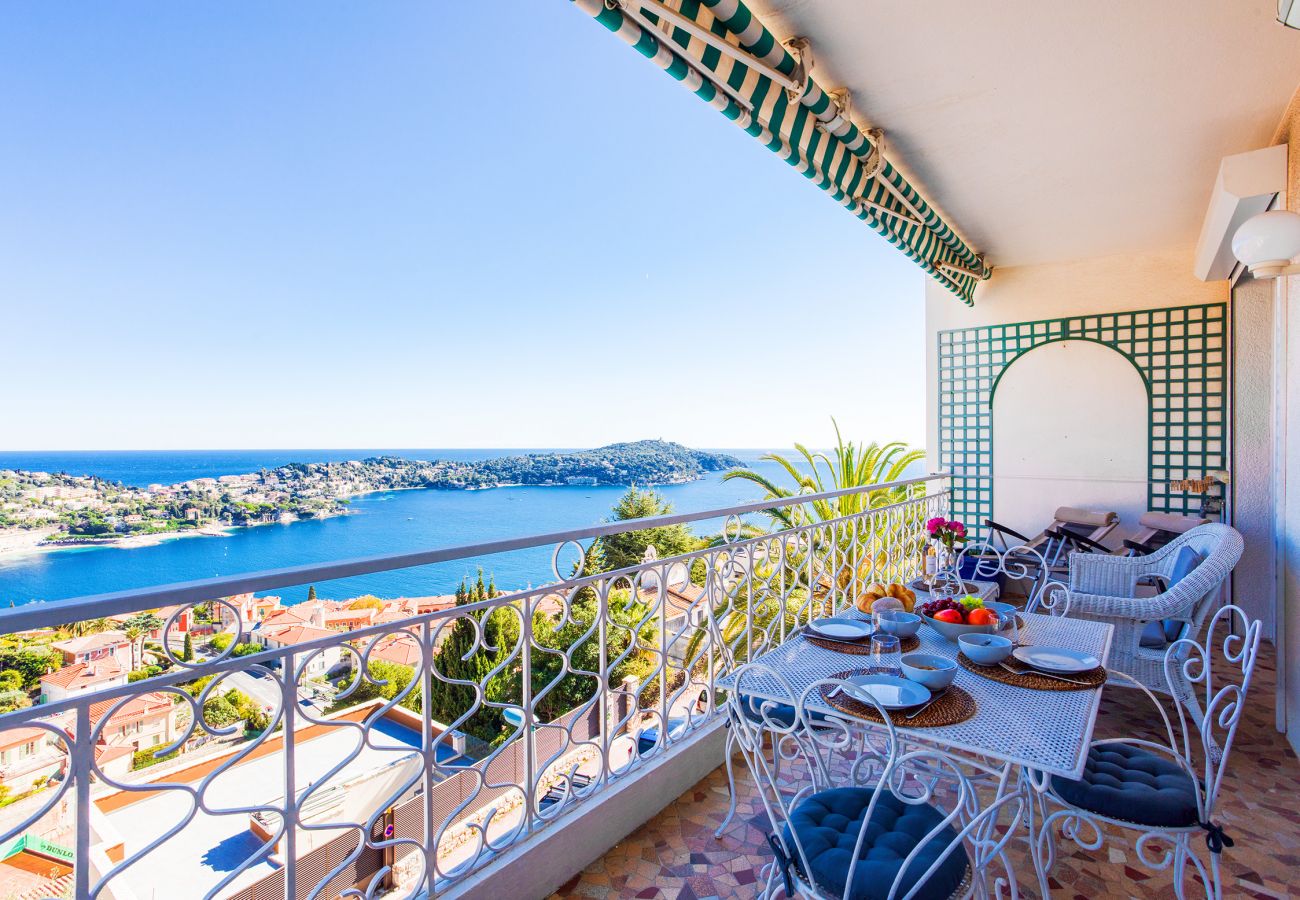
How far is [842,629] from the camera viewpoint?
6.19 ft

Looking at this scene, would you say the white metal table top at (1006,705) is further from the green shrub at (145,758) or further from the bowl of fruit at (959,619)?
the green shrub at (145,758)

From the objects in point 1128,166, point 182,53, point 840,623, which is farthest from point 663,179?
point 840,623

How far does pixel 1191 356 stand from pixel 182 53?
25.8 metres

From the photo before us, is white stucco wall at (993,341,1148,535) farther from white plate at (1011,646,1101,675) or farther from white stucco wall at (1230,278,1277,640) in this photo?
white plate at (1011,646,1101,675)

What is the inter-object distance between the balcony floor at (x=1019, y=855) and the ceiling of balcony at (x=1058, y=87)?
273 cm

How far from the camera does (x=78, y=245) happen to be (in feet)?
84.0

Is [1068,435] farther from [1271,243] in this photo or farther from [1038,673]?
[1038,673]

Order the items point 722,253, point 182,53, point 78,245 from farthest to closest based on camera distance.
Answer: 1. point 722,253
2. point 78,245
3. point 182,53

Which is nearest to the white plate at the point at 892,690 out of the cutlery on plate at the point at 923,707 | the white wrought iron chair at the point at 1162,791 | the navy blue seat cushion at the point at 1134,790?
the cutlery on plate at the point at 923,707

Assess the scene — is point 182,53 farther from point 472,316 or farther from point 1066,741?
point 1066,741

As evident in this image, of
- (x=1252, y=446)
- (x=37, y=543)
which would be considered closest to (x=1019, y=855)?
(x=1252, y=446)

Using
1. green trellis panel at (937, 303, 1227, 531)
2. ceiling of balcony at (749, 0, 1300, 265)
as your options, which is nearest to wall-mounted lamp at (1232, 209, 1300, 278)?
ceiling of balcony at (749, 0, 1300, 265)

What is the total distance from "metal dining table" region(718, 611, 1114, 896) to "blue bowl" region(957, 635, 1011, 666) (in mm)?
54

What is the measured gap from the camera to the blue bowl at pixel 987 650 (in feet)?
5.43
